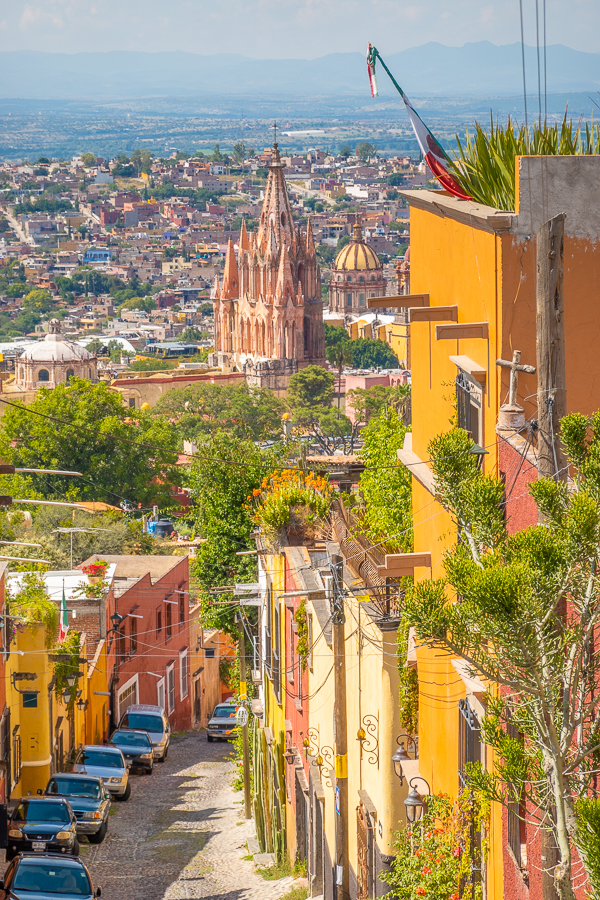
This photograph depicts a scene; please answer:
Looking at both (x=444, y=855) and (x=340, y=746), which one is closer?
(x=444, y=855)

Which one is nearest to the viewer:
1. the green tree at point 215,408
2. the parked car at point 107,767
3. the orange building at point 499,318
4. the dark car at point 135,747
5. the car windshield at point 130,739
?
the orange building at point 499,318

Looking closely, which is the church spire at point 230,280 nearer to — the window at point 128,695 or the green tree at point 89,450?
the green tree at point 89,450

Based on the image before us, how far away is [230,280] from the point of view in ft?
456

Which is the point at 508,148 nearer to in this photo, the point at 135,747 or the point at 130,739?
the point at 135,747

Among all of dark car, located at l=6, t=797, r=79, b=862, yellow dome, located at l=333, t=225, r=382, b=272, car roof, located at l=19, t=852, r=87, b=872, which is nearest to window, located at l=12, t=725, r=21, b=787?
dark car, located at l=6, t=797, r=79, b=862

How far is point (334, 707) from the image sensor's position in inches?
462

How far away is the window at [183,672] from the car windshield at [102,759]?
1013 centimetres

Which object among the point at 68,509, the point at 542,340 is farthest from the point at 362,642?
the point at 68,509

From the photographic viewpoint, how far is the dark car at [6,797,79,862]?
15.7m

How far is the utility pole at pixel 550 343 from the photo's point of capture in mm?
5246

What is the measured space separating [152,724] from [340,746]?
14.2 m

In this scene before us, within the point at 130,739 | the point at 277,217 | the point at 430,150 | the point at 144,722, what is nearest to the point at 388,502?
the point at 430,150

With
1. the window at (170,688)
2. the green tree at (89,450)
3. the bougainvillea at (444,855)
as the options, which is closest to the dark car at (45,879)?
the bougainvillea at (444,855)

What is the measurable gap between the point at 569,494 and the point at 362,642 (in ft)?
19.9
